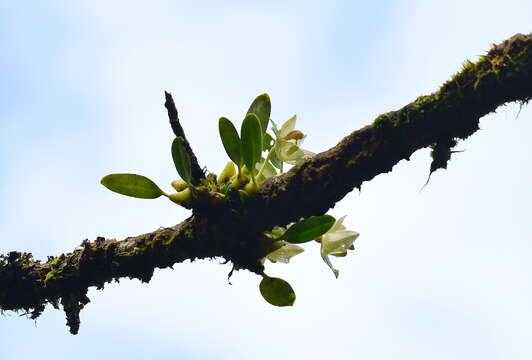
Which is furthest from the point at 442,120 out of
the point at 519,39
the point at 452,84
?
the point at 519,39

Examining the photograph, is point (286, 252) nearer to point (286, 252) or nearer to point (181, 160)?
point (286, 252)

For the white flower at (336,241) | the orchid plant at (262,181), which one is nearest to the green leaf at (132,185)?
the orchid plant at (262,181)

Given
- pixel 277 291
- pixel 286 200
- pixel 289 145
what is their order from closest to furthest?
pixel 286 200, pixel 277 291, pixel 289 145

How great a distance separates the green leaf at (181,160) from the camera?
2285mm

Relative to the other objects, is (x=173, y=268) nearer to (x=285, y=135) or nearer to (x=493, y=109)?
(x=285, y=135)

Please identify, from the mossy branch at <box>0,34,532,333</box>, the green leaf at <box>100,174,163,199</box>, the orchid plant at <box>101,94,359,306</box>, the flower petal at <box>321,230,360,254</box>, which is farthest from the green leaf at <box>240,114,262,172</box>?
the flower petal at <box>321,230,360,254</box>

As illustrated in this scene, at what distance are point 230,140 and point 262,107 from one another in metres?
0.28

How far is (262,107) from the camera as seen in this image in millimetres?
2623

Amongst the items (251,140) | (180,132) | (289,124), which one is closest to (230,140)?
(251,140)

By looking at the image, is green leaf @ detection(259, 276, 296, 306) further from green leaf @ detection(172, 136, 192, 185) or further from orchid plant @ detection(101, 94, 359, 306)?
green leaf @ detection(172, 136, 192, 185)

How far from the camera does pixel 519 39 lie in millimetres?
1846

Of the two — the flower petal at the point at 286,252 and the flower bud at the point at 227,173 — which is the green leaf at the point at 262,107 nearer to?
the flower bud at the point at 227,173

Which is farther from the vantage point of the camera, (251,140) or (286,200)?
(251,140)

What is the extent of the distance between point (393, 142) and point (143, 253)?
1.09 metres
